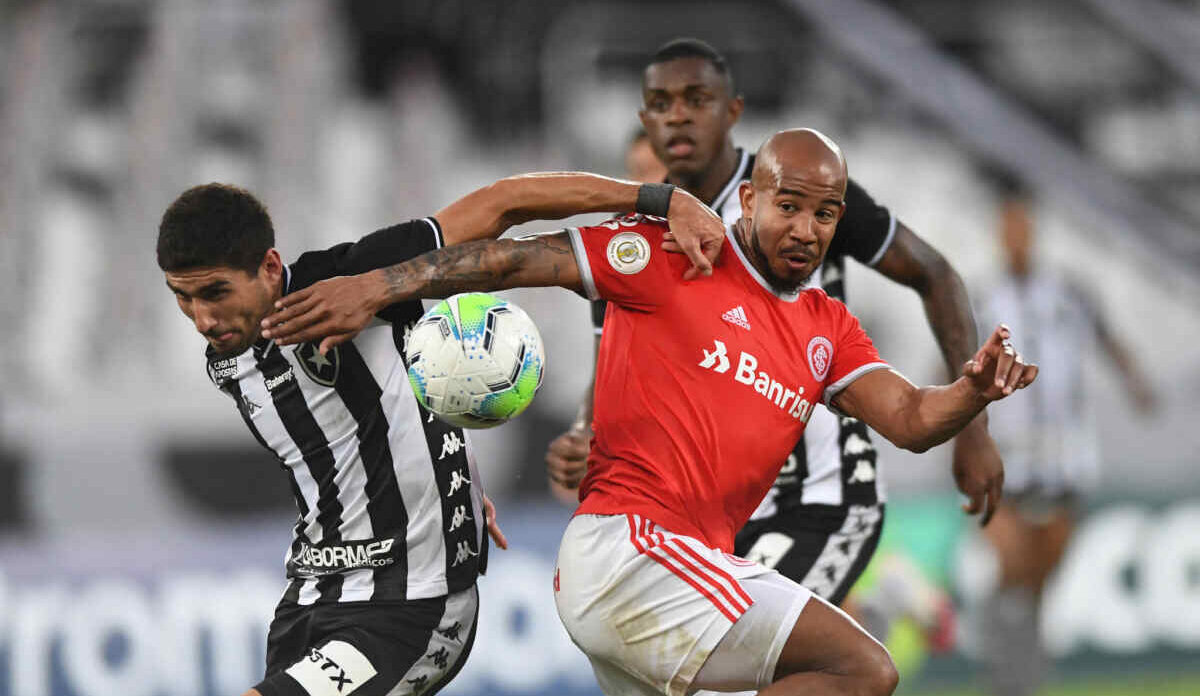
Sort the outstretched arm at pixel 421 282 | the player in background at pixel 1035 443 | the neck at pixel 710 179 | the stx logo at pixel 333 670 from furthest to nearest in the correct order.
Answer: the player in background at pixel 1035 443, the neck at pixel 710 179, the stx logo at pixel 333 670, the outstretched arm at pixel 421 282

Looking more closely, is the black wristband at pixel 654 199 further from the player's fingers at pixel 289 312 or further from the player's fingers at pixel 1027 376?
the player's fingers at pixel 1027 376

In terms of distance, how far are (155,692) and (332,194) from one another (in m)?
4.32

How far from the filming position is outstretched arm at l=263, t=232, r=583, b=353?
13.2 ft

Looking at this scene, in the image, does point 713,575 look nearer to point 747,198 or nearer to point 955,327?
point 747,198

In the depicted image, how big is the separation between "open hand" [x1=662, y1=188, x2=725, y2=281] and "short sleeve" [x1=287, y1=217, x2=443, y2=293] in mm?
652

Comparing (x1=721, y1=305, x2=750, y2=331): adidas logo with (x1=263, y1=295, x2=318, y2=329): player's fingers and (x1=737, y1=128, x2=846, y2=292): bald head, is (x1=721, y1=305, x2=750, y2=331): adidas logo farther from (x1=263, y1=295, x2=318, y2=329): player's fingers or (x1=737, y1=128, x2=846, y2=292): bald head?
(x1=263, y1=295, x2=318, y2=329): player's fingers

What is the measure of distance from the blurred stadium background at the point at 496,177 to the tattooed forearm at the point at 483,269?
5.01m

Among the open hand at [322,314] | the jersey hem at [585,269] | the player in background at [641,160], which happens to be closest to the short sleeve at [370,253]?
the open hand at [322,314]

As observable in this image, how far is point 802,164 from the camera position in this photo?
4.22 meters

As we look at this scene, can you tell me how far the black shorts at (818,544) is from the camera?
17.1 feet

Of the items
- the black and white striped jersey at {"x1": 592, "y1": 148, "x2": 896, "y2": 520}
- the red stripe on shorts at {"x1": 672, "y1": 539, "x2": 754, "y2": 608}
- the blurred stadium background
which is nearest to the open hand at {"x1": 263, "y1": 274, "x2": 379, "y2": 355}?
the red stripe on shorts at {"x1": 672, "y1": 539, "x2": 754, "y2": 608}

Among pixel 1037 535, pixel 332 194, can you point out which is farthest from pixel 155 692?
pixel 1037 535

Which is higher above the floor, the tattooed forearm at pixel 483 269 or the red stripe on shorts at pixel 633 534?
the tattooed forearm at pixel 483 269

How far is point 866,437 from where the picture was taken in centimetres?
543
